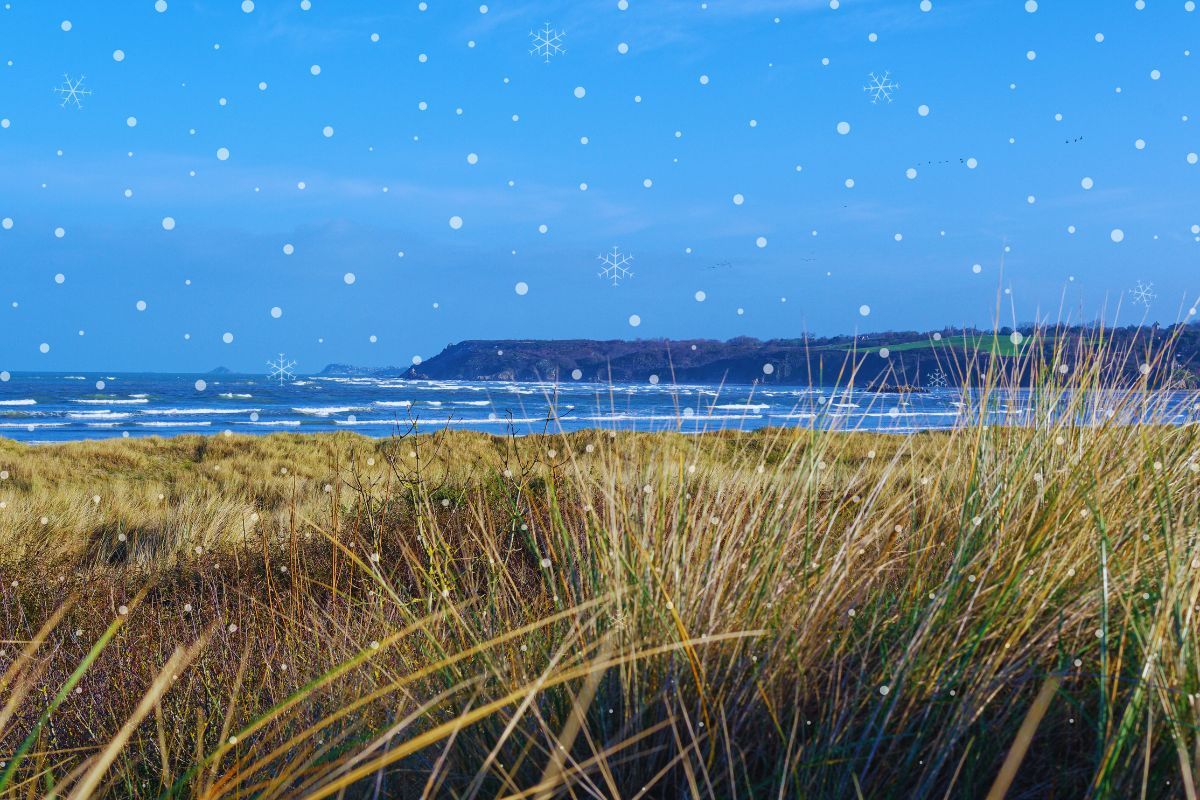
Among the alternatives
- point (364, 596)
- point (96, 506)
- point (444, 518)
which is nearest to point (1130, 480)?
point (364, 596)

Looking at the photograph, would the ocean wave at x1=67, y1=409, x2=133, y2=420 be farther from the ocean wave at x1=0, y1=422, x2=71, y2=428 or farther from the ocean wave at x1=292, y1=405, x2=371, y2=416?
the ocean wave at x1=292, y1=405, x2=371, y2=416

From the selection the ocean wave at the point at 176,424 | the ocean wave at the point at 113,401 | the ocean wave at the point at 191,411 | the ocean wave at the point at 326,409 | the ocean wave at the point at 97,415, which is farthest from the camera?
the ocean wave at the point at 113,401

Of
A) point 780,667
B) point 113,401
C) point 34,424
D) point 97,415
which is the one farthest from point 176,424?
point 780,667

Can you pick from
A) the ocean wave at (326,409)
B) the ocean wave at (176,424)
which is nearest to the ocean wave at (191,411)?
the ocean wave at (326,409)

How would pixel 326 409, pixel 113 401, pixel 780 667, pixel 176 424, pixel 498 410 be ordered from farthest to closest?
pixel 113 401
pixel 326 409
pixel 498 410
pixel 176 424
pixel 780 667

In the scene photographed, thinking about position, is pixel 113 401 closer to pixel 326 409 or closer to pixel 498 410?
pixel 326 409

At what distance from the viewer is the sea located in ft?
8.54

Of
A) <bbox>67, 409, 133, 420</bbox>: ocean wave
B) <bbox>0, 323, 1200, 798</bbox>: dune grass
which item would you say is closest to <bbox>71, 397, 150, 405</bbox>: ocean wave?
<bbox>67, 409, 133, 420</bbox>: ocean wave

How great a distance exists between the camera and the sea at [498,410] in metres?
2.60

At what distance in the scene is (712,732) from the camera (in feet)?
5.52

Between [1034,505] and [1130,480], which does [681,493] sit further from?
[1130,480]

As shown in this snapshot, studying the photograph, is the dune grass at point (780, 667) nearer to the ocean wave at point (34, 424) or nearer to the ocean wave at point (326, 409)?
the ocean wave at point (34, 424)

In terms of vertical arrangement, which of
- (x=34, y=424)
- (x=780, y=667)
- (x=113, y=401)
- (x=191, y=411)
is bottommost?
(x=34, y=424)

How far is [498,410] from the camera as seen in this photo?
37844 millimetres
